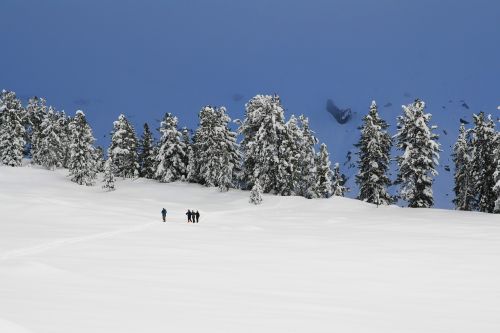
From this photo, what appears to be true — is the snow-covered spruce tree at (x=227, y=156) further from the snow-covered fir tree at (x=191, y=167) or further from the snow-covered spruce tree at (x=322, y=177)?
the snow-covered spruce tree at (x=322, y=177)

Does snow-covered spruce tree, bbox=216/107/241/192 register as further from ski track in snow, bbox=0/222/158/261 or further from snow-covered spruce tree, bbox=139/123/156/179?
ski track in snow, bbox=0/222/158/261

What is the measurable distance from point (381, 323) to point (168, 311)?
4.50 m

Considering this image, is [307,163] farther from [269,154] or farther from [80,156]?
[80,156]

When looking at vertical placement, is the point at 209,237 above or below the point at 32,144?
below

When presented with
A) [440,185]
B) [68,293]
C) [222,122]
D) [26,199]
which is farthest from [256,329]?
[440,185]

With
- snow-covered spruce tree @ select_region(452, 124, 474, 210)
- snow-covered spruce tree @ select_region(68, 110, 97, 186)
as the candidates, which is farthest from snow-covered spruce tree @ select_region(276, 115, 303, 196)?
snow-covered spruce tree @ select_region(68, 110, 97, 186)

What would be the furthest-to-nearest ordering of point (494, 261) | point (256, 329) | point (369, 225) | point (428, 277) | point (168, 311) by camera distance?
point (369, 225) → point (494, 261) → point (428, 277) → point (168, 311) → point (256, 329)

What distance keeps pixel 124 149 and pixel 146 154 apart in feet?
13.9

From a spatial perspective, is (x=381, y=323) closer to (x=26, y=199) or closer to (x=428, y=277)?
(x=428, y=277)

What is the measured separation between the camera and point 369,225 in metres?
33.3

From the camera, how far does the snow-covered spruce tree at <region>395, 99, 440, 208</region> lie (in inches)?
1810

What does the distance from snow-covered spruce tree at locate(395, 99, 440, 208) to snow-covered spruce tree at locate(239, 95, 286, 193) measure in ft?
Result: 45.6

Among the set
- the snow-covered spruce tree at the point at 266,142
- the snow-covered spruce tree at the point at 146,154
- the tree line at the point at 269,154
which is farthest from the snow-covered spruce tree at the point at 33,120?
the snow-covered spruce tree at the point at 266,142

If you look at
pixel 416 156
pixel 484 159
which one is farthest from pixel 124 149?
pixel 484 159
